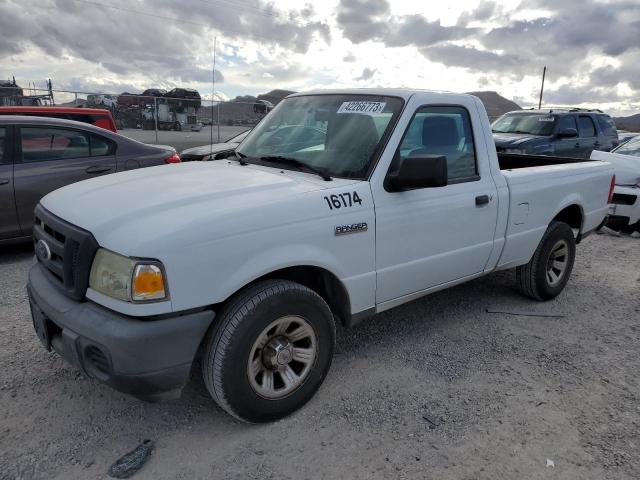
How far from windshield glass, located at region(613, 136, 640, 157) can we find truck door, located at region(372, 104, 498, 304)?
600cm

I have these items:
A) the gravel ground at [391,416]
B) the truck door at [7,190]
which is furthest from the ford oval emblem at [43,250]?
the truck door at [7,190]

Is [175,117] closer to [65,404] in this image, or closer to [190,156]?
[190,156]

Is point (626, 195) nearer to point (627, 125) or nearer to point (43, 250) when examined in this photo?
point (43, 250)

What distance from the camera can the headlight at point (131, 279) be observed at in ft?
7.63

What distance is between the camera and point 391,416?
2982mm

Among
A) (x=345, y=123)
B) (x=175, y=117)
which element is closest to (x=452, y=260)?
(x=345, y=123)

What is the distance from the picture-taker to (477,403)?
3.15 meters

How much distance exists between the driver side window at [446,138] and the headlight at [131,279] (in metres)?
1.78

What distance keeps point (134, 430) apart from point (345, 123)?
2276 millimetres

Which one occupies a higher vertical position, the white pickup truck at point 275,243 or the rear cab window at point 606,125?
the rear cab window at point 606,125

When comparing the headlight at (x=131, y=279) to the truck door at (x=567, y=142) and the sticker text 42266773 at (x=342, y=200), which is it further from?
the truck door at (x=567, y=142)

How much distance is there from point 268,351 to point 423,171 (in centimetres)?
135

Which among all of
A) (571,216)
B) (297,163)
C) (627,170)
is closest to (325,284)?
(297,163)

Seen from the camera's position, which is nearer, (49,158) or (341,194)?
(341,194)
